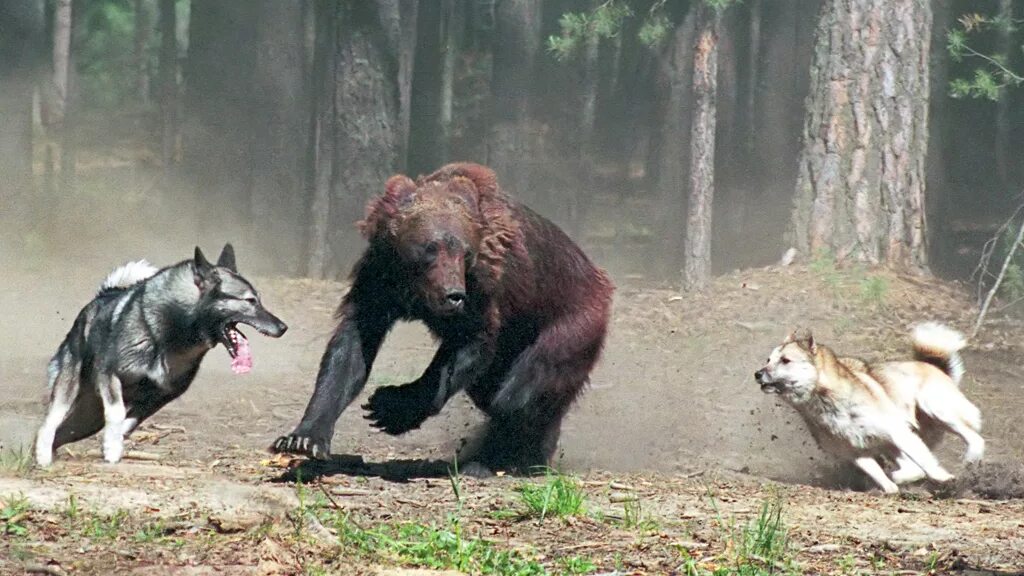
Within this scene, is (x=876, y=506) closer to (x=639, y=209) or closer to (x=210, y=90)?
(x=210, y=90)

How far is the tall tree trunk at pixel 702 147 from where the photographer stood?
17156 mm

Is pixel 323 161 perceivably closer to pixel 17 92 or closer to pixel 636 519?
pixel 17 92

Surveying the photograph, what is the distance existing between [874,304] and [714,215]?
9244mm

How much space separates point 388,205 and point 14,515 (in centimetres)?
314

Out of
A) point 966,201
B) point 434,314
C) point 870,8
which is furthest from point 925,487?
point 966,201

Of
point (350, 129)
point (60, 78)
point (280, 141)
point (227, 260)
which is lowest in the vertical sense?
point (227, 260)

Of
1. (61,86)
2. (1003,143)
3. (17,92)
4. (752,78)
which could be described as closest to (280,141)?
(17,92)

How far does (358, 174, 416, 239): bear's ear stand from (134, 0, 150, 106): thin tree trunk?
3155cm

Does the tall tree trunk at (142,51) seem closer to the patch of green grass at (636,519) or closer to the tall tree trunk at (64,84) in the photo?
the tall tree trunk at (64,84)

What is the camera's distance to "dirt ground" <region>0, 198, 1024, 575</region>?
19.6 feet

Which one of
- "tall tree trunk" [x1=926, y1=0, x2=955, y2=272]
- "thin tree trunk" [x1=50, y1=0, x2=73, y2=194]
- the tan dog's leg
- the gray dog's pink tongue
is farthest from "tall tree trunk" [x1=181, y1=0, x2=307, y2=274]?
the tan dog's leg

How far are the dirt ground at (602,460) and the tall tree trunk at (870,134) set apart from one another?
49cm

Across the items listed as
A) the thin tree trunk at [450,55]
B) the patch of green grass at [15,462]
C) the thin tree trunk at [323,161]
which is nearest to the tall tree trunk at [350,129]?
the thin tree trunk at [323,161]

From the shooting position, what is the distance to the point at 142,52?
42.8 meters
